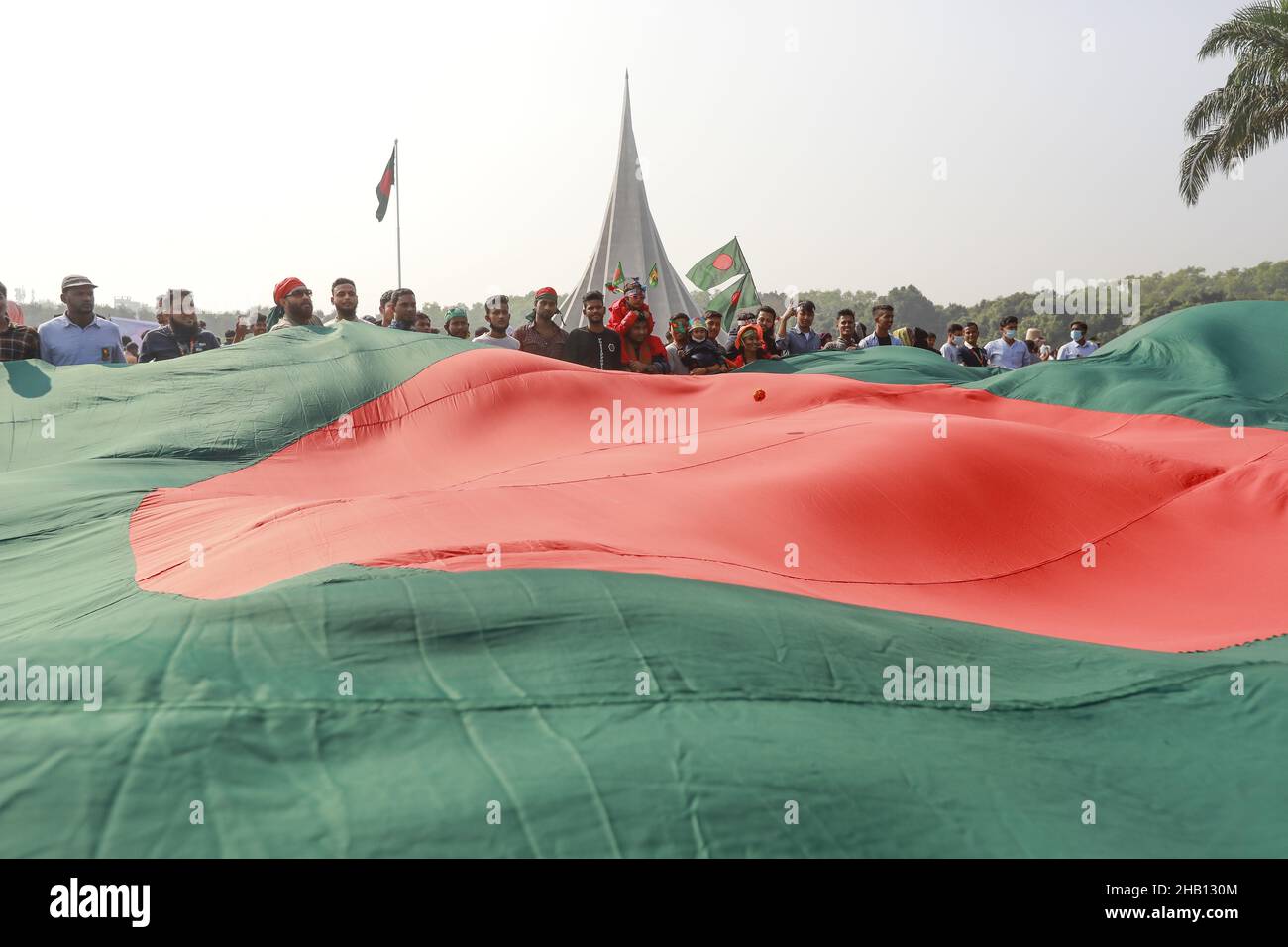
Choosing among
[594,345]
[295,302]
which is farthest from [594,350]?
[295,302]

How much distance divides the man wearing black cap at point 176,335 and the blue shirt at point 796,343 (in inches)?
164

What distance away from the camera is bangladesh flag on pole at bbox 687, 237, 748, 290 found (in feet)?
51.8

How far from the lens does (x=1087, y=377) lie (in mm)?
6332

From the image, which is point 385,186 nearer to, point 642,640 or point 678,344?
point 678,344

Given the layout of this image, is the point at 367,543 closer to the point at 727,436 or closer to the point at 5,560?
the point at 5,560

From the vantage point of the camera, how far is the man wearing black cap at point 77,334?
6008mm

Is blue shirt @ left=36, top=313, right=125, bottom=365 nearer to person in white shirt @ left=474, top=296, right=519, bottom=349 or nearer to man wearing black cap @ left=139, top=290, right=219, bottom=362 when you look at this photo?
man wearing black cap @ left=139, top=290, right=219, bottom=362

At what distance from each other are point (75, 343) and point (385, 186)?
10.9 m

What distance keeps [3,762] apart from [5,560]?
7.19 feet

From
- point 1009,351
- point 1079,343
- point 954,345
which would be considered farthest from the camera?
point 1079,343

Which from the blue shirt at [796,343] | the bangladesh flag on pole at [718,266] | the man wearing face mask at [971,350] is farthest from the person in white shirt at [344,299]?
the bangladesh flag on pole at [718,266]

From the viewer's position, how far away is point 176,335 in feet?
21.5

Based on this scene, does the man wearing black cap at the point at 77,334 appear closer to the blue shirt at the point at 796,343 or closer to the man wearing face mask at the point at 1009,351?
the blue shirt at the point at 796,343

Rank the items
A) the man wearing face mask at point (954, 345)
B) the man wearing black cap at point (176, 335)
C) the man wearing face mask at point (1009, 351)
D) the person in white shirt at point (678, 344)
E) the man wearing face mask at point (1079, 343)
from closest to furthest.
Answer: the man wearing black cap at point (176, 335), the person in white shirt at point (678, 344), the man wearing face mask at point (954, 345), the man wearing face mask at point (1009, 351), the man wearing face mask at point (1079, 343)
